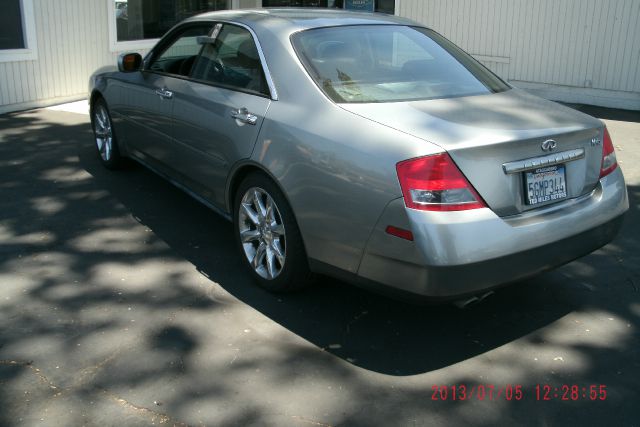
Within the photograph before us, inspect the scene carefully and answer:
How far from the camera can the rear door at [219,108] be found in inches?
170

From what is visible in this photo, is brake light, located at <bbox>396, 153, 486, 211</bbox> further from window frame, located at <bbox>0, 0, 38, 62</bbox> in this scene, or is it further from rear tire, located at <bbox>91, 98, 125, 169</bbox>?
window frame, located at <bbox>0, 0, 38, 62</bbox>

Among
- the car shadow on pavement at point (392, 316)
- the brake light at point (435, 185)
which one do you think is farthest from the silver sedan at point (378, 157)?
the car shadow on pavement at point (392, 316)

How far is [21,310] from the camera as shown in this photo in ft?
13.3

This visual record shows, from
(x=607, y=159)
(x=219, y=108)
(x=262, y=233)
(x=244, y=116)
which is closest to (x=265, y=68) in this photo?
(x=244, y=116)

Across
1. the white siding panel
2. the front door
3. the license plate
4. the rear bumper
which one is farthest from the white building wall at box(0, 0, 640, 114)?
the license plate

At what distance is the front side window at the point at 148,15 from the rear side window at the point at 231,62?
6.59 m

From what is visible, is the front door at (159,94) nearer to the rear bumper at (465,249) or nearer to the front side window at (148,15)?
the rear bumper at (465,249)

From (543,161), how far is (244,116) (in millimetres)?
1819

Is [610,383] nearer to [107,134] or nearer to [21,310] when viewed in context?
[21,310]

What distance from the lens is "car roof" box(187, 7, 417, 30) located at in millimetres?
4512

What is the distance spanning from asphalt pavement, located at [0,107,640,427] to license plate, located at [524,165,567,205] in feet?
2.71

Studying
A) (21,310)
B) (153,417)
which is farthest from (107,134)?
(153,417)

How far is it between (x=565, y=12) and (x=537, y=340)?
8.43 metres

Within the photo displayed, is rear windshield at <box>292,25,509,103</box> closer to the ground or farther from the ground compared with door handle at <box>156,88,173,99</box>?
farther from the ground
